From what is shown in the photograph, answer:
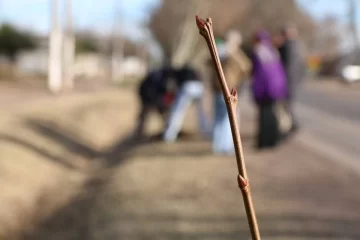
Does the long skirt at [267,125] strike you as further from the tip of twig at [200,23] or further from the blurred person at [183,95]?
the tip of twig at [200,23]

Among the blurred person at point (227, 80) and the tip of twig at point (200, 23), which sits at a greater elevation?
the blurred person at point (227, 80)

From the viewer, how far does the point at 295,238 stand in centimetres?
549

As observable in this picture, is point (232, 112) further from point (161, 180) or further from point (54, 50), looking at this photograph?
point (54, 50)

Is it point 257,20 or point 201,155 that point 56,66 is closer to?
point 201,155

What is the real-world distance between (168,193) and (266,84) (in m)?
3.36

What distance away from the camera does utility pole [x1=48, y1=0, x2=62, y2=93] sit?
108 feet

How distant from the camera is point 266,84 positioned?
10.4 metres

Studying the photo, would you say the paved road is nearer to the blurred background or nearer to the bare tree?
the blurred background

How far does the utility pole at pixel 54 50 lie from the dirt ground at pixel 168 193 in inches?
780

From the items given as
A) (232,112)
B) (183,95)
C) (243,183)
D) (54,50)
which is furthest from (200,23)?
(54,50)

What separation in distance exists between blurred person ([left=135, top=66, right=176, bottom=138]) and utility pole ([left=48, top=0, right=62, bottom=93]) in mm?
20354

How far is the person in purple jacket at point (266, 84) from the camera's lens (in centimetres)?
1037

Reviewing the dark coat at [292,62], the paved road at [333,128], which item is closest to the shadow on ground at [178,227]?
the paved road at [333,128]

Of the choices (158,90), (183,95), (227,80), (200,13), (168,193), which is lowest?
(168,193)
